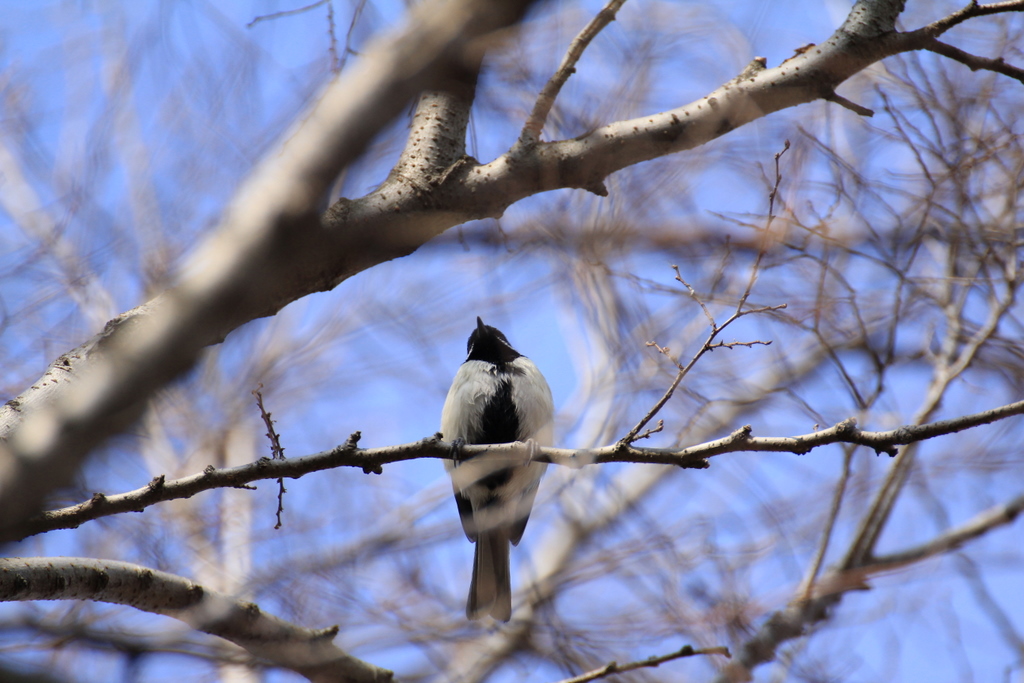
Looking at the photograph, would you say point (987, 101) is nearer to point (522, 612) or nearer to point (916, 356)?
point (916, 356)

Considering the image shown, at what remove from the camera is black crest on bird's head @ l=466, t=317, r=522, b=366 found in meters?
5.10

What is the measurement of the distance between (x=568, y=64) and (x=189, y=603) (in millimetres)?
2599

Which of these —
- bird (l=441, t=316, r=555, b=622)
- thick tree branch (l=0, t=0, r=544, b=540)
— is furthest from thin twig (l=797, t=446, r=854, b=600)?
thick tree branch (l=0, t=0, r=544, b=540)

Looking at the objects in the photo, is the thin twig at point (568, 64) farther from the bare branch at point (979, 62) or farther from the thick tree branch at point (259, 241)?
the thick tree branch at point (259, 241)

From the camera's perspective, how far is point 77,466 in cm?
105

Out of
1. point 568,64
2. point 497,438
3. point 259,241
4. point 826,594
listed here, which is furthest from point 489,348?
point 259,241

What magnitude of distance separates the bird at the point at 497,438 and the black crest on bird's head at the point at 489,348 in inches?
4.6

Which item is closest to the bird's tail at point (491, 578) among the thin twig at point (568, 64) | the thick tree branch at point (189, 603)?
the thick tree branch at point (189, 603)

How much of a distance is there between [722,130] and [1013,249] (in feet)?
6.76

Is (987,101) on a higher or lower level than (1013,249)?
higher

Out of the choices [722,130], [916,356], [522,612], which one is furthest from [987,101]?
[522,612]

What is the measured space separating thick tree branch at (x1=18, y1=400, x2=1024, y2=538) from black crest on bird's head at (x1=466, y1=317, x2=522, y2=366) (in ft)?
7.92

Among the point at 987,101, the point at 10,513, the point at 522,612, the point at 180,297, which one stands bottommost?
the point at 10,513

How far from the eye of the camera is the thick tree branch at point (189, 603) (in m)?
2.42
